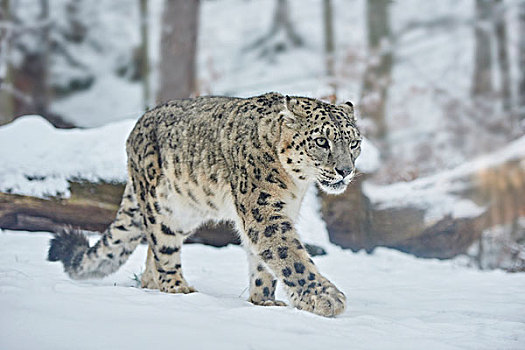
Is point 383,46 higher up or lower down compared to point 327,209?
higher up

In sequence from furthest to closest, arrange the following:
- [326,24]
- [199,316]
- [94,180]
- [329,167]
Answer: [326,24]
[94,180]
[329,167]
[199,316]

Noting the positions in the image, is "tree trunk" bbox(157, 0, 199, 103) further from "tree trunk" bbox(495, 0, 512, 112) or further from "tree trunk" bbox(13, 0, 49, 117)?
"tree trunk" bbox(13, 0, 49, 117)

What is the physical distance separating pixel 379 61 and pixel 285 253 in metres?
13.0

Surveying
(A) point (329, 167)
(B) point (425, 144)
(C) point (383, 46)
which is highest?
(C) point (383, 46)

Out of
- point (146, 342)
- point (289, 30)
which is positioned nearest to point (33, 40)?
point (289, 30)

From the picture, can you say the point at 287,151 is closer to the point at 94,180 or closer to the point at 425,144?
the point at 94,180

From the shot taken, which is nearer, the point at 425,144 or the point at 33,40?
the point at 425,144

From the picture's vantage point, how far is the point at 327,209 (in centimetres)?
766

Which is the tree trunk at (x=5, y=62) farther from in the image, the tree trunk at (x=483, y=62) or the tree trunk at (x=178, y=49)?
the tree trunk at (x=483, y=62)

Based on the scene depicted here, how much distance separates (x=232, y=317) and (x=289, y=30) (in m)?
23.5

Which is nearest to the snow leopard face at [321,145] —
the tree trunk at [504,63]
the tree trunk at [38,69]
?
the tree trunk at [504,63]

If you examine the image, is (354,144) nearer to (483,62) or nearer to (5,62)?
(5,62)

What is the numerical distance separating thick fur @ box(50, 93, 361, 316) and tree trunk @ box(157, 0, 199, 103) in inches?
257

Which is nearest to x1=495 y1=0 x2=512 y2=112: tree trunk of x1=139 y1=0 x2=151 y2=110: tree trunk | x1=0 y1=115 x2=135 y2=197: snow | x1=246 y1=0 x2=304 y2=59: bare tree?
x1=246 y1=0 x2=304 y2=59: bare tree
